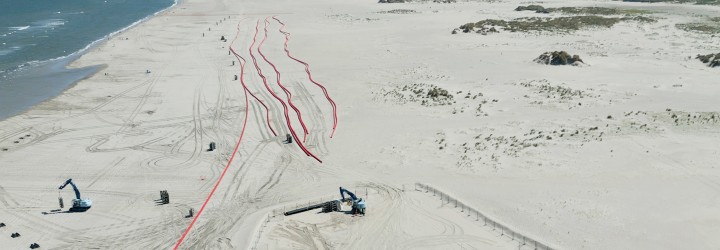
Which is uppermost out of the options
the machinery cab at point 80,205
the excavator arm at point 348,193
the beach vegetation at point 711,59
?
the beach vegetation at point 711,59

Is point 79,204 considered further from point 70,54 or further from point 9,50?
point 9,50

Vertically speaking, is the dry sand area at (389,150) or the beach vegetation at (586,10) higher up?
the beach vegetation at (586,10)

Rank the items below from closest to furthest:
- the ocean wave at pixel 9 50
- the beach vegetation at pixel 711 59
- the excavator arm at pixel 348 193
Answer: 1. the excavator arm at pixel 348 193
2. the beach vegetation at pixel 711 59
3. the ocean wave at pixel 9 50

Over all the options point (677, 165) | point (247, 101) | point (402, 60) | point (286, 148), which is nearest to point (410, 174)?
point (286, 148)

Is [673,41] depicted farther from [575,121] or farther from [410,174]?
[410,174]

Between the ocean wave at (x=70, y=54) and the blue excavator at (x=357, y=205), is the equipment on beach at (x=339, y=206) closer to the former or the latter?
the blue excavator at (x=357, y=205)

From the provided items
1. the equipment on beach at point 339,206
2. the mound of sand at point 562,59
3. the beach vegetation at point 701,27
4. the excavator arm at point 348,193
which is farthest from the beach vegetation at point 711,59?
the excavator arm at point 348,193

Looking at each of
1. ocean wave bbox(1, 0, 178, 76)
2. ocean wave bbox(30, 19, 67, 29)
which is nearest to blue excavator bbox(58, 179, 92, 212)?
ocean wave bbox(1, 0, 178, 76)
